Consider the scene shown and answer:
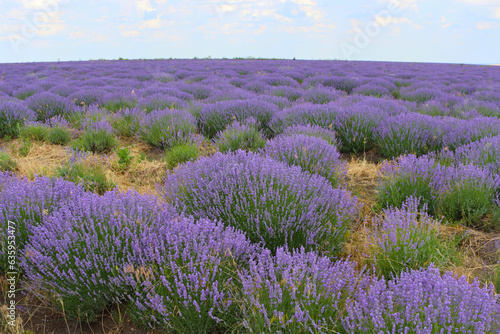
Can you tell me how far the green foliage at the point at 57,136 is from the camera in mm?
4891

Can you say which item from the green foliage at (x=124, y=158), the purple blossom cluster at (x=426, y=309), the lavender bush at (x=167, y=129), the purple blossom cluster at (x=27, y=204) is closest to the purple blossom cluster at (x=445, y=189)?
the purple blossom cluster at (x=426, y=309)

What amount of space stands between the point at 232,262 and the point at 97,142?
3544mm

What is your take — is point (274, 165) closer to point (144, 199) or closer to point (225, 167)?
point (225, 167)

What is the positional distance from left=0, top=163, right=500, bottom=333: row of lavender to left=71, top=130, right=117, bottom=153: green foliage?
1.92 m

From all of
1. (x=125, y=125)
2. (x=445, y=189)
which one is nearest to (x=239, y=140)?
(x=125, y=125)

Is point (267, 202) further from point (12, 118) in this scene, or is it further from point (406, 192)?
point (12, 118)

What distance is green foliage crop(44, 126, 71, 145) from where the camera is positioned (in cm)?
489

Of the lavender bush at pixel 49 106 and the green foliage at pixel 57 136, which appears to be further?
the lavender bush at pixel 49 106

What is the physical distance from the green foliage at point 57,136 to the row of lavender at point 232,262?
2.44m

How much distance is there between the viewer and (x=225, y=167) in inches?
102

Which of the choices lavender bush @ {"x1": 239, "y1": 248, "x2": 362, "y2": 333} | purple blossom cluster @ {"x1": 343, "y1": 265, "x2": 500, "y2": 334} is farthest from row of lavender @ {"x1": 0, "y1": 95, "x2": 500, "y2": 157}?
lavender bush @ {"x1": 239, "y1": 248, "x2": 362, "y2": 333}

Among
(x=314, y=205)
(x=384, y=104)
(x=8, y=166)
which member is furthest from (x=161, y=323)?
(x=384, y=104)

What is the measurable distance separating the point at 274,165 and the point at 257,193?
306 mm

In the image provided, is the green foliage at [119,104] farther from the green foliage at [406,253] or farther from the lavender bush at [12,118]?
the green foliage at [406,253]
